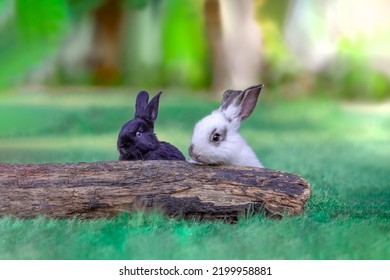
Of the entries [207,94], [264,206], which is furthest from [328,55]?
[264,206]

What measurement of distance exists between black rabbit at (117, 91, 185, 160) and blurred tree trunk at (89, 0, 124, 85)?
4.98 m

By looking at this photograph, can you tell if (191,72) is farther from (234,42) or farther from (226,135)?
(226,135)

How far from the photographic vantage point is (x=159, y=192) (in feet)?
10.6

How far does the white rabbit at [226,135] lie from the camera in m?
3.29

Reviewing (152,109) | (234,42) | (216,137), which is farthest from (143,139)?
(234,42)

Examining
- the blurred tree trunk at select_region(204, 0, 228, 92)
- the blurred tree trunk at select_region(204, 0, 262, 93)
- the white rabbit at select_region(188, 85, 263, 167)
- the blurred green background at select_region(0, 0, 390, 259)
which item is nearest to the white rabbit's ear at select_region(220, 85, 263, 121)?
the white rabbit at select_region(188, 85, 263, 167)

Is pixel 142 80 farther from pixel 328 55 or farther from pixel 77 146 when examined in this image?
pixel 77 146

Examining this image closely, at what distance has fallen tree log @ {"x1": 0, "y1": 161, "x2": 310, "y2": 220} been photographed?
3201 mm

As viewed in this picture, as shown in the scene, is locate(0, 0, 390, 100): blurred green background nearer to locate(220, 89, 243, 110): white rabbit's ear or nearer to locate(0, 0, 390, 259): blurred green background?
locate(0, 0, 390, 259): blurred green background

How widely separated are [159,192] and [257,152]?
8.07 feet

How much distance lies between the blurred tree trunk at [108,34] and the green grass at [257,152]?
2.20 feet

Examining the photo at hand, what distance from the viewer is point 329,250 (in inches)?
115

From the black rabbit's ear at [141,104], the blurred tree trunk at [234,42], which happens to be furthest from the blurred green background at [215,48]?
the black rabbit's ear at [141,104]
